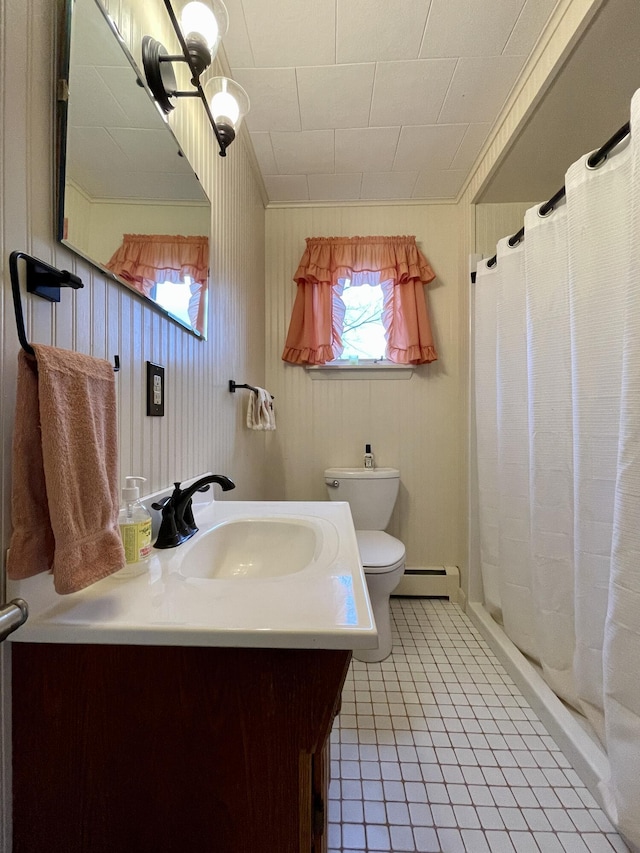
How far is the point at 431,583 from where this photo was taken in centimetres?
200

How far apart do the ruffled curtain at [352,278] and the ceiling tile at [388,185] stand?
22cm

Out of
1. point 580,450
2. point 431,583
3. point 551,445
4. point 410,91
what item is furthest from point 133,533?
point 431,583

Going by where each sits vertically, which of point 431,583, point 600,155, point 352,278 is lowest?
point 431,583

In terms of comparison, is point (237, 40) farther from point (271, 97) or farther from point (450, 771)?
point (450, 771)

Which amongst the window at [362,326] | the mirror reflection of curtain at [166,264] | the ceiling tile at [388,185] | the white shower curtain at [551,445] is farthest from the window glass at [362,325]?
the mirror reflection of curtain at [166,264]

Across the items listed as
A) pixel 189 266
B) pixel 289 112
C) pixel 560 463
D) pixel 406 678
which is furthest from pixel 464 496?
pixel 289 112

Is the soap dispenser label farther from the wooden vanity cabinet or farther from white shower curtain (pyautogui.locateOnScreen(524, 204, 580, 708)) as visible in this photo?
white shower curtain (pyautogui.locateOnScreen(524, 204, 580, 708))

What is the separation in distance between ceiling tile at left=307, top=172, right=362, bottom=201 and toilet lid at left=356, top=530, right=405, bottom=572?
1754 mm

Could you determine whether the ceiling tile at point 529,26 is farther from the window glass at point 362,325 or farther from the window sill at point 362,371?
the window sill at point 362,371

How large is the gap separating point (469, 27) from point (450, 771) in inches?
87.8

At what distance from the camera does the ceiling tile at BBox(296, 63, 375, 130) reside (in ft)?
4.09

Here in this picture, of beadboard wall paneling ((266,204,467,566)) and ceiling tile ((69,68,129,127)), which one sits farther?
beadboard wall paneling ((266,204,467,566))

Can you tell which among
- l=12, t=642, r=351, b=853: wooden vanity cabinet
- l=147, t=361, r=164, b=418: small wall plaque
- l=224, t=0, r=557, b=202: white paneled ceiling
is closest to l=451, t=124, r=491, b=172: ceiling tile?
l=224, t=0, r=557, b=202: white paneled ceiling

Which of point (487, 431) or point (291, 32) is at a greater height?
point (291, 32)
